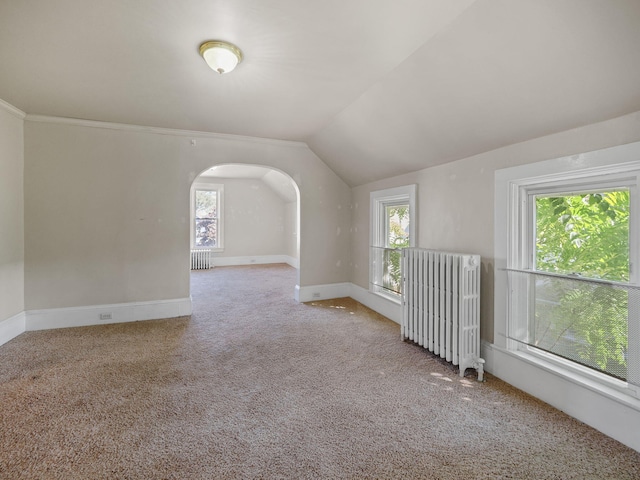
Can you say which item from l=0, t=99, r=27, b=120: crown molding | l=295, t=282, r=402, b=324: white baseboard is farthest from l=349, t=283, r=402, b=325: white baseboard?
l=0, t=99, r=27, b=120: crown molding

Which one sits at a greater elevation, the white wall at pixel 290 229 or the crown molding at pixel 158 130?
the crown molding at pixel 158 130

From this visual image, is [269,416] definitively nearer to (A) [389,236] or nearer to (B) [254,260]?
(A) [389,236]

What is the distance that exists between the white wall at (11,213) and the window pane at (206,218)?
5.05m

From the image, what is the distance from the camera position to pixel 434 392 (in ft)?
7.39

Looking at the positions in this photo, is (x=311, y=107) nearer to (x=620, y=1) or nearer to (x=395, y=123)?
(x=395, y=123)

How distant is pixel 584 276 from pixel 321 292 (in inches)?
132

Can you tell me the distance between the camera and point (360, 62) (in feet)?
7.42

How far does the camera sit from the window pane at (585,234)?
73.9 inches

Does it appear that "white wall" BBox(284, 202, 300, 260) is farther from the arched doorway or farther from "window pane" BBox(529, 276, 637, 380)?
"window pane" BBox(529, 276, 637, 380)

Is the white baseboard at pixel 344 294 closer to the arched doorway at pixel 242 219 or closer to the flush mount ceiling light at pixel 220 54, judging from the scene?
the flush mount ceiling light at pixel 220 54

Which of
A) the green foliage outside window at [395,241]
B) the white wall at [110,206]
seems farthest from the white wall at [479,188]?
the white wall at [110,206]

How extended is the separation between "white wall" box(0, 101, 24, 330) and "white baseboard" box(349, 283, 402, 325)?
13.9ft

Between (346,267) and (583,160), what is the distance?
347cm

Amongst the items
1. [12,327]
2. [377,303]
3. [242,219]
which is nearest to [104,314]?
[12,327]
